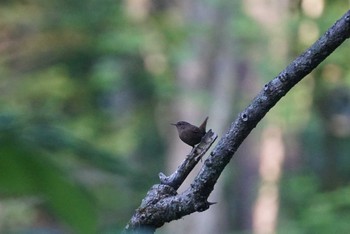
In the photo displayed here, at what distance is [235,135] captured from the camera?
1.00 m

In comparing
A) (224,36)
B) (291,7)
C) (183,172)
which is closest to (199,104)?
(224,36)

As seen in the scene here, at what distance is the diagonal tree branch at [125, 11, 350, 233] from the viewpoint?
0.95 meters

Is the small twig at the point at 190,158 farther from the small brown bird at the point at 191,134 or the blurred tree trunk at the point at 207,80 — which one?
the blurred tree trunk at the point at 207,80

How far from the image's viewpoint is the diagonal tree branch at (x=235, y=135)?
0.95 metres

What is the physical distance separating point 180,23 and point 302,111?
2.03 m

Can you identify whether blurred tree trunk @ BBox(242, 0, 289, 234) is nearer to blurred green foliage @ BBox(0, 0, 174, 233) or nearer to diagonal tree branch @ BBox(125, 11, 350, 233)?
blurred green foliage @ BBox(0, 0, 174, 233)

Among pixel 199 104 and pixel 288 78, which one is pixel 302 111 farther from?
pixel 288 78

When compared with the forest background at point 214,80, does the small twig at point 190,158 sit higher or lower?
lower

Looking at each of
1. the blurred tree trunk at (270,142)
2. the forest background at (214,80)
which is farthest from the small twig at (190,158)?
the blurred tree trunk at (270,142)

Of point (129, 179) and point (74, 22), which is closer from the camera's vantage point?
point (129, 179)

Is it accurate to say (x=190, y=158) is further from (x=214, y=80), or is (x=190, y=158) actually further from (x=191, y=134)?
(x=214, y=80)

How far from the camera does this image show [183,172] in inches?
47.5

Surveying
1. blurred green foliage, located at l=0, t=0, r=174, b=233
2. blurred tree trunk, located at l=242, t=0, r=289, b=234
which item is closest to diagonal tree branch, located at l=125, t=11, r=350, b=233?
blurred green foliage, located at l=0, t=0, r=174, b=233

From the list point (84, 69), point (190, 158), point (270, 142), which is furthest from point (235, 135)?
point (84, 69)
